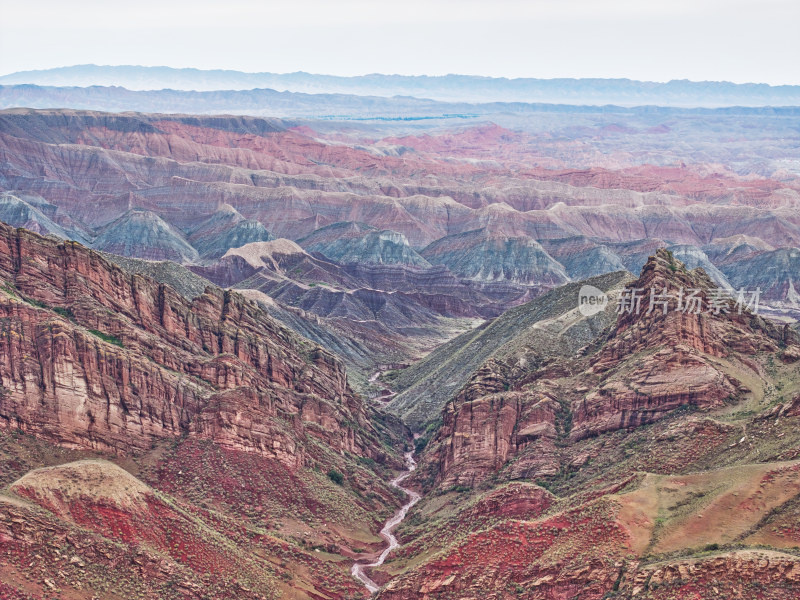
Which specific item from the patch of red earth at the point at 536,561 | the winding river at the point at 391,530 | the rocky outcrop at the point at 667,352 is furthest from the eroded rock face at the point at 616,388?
the patch of red earth at the point at 536,561

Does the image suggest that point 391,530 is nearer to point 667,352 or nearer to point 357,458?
point 357,458

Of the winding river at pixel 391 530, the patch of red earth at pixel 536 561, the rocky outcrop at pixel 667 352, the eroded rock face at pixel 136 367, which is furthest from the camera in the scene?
the rocky outcrop at pixel 667 352

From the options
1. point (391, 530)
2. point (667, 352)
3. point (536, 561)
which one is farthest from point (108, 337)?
point (667, 352)

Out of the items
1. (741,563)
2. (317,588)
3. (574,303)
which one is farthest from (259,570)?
(574,303)

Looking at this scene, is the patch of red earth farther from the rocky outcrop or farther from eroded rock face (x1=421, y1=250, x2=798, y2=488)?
the rocky outcrop

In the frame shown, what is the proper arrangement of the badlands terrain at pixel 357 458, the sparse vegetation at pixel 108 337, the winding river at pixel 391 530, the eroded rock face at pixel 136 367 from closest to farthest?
the badlands terrain at pixel 357 458 < the winding river at pixel 391 530 < the eroded rock face at pixel 136 367 < the sparse vegetation at pixel 108 337

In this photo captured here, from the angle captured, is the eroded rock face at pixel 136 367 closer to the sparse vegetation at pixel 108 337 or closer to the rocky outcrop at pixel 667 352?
the sparse vegetation at pixel 108 337

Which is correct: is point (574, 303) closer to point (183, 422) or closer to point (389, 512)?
point (389, 512)
